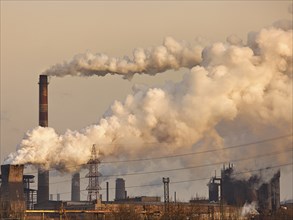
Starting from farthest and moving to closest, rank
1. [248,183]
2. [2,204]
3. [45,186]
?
1. [248,183]
2. [45,186]
3. [2,204]

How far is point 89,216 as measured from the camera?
82500mm

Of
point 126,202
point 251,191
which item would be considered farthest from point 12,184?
point 251,191

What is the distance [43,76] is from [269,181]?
33293mm

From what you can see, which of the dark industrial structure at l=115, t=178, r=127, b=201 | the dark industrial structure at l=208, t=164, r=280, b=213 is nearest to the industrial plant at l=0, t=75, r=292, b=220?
the dark industrial structure at l=208, t=164, r=280, b=213

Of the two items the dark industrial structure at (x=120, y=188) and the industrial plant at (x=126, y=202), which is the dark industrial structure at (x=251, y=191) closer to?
the industrial plant at (x=126, y=202)

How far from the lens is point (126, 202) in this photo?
3947 inches

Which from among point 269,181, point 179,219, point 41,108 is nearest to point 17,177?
point 41,108

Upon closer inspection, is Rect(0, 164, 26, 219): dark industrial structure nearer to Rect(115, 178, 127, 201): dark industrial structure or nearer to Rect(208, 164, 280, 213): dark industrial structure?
Rect(208, 164, 280, 213): dark industrial structure

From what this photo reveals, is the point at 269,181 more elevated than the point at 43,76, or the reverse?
the point at 43,76

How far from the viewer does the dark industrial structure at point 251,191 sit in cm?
10500

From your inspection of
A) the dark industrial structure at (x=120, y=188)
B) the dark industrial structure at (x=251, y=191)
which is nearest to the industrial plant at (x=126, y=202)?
the dark industrial structure at (x=251, y=191)

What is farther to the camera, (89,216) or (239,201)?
(239,201)

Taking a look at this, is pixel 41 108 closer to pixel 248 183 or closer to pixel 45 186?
pixel 45 186

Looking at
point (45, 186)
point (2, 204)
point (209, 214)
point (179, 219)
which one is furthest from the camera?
point (45, 186)
